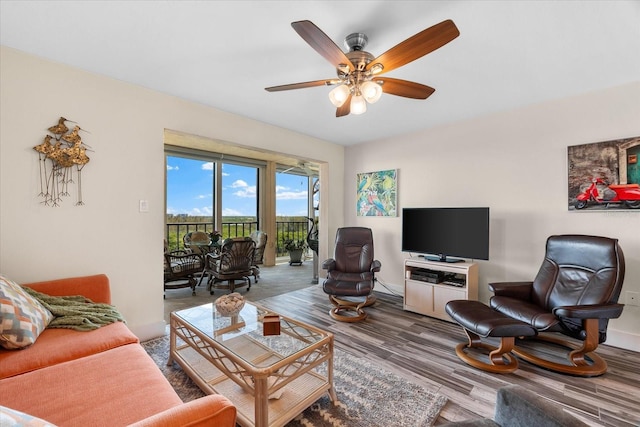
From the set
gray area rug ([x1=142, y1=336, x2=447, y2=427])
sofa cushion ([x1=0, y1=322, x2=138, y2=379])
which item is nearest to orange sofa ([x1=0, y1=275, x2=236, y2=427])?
sofa cushion ([x1=0, y1=322, x2=138, y2=379])

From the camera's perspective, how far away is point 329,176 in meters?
4.62

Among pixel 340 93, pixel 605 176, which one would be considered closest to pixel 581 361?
pixel 605 176

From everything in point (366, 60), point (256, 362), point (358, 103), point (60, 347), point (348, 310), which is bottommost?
point (348, 310)

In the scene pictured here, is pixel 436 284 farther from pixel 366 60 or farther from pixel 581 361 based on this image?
pixel 366 60

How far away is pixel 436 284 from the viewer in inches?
124

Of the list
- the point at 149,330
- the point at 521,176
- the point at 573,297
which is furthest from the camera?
the point at 521,176

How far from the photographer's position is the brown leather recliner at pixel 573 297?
2.03 meters

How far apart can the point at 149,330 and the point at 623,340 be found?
4476mm

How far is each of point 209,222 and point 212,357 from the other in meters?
4.45

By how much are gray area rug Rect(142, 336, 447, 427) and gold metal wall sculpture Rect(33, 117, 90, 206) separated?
5.33ft

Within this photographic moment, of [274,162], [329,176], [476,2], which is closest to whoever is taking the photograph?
[476,2]

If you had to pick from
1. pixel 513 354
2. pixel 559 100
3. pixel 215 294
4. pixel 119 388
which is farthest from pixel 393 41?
pixel 215 294

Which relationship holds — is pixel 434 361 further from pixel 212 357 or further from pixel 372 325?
pixel 212 357

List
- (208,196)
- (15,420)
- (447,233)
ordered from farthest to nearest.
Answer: (208,196) < (447,233) < (15,420)
